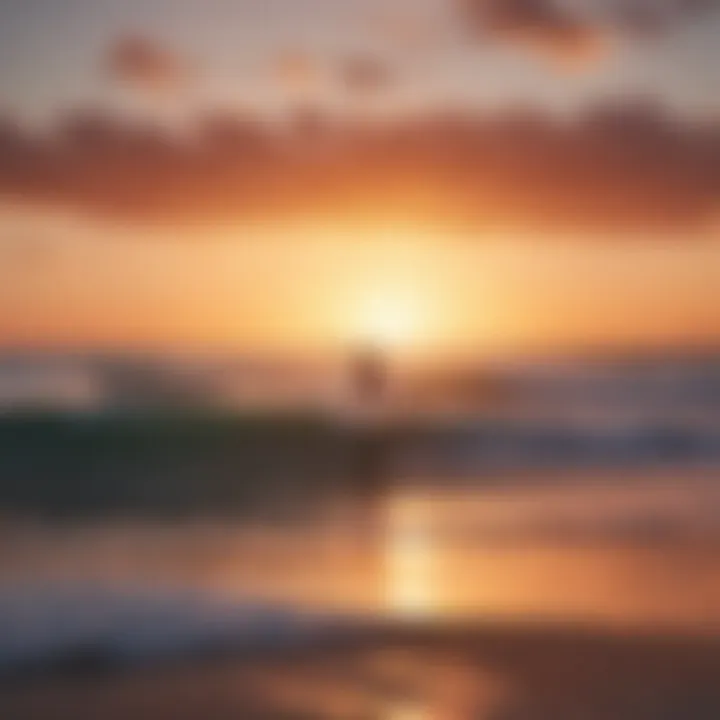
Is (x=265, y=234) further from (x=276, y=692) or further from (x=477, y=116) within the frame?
(x=276, y=692)

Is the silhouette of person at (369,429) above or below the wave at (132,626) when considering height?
above

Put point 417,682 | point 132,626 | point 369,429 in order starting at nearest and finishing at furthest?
point 417,682
point 132,626
point 369,429

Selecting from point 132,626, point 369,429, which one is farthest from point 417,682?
point 369,429

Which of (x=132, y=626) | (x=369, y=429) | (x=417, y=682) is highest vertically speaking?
(x=369, y=429)

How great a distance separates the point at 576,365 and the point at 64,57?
1609 millimetres

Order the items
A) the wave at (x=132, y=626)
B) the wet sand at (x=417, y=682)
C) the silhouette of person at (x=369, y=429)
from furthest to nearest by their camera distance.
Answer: the silhouette of person at (x=369, y=429) < the wave at (x=132, y=626) < the wet sand at (x=417, y=682)

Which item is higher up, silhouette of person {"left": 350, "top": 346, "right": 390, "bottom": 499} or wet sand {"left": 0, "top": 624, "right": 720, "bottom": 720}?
silhouette of person {"left": 350, "top": 346, "right": 390, "bottom": 499}

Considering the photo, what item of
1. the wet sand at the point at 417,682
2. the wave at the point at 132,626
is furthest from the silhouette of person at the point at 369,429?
the wet sand at the point at 417,682

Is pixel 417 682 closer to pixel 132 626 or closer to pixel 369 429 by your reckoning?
pixel 132 626

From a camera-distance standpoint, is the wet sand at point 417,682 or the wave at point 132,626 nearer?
the wet sand at point 417,682

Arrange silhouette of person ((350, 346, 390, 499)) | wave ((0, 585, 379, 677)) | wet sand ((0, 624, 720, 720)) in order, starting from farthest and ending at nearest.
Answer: silhouette of person ((350, 346, 390, 499)) → wave ((0, 585, 379, 677)) → wet sand ((0, 624, 720, 720))

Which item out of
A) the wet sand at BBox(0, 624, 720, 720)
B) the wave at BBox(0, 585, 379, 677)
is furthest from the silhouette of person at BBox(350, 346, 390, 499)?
the wet sand at BBox(0, 624, 720, 720)

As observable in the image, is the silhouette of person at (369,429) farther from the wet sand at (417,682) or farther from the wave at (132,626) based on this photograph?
the wet sand at (417,682)

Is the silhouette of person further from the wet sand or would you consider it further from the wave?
the wet sand
